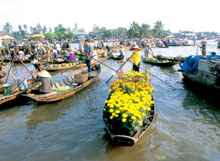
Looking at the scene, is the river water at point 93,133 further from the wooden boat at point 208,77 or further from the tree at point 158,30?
the tree at point 158,30

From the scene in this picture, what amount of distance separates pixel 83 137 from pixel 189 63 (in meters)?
8.72

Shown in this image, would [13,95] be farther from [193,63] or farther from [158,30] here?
[158,30]

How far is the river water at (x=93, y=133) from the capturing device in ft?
15.0

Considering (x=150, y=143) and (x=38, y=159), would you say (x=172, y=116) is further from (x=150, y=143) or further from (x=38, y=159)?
(x=38, y=159)

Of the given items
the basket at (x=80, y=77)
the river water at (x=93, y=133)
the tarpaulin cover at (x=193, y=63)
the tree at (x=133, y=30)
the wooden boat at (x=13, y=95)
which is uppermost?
the tree at (x=133, y=30)

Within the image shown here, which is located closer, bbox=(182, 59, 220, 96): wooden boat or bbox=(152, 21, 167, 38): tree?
bbox=(182, 59, 220, 96): wooden boat

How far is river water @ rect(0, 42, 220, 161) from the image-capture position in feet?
15.0

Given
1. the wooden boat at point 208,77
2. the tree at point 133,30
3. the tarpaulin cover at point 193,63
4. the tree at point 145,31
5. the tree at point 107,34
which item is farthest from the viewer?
the tree at point 107,34

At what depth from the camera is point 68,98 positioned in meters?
8.55

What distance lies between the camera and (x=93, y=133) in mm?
5547

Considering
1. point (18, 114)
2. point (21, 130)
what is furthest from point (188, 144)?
point (18, 114)

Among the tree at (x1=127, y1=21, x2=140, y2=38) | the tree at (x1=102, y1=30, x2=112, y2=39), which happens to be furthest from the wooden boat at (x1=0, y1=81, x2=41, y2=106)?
the tree at (x1=102, y1=30, x2=112, y2=39)

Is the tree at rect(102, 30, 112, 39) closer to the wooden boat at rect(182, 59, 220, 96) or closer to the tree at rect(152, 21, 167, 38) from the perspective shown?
the tree at rect(152, 21, 167, 38)

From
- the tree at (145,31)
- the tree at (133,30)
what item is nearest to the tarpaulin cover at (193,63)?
the tree at (133,30)
